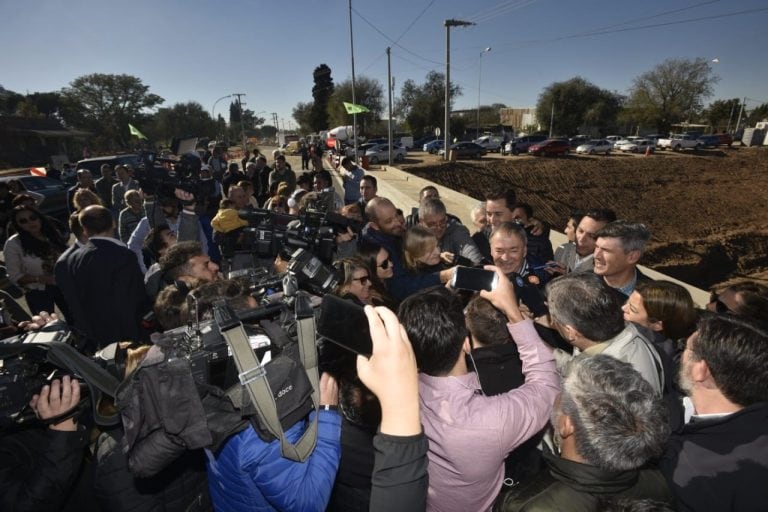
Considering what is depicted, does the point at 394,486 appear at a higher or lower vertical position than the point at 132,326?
higher

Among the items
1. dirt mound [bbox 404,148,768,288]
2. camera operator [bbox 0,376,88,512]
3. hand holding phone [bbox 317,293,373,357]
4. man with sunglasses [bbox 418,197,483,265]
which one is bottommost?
dirt mound [bbox 404,148,768,288]

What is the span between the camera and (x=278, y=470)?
1318mm

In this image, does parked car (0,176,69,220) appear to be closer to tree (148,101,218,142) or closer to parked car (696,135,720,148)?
parked car (696,135,720,148)

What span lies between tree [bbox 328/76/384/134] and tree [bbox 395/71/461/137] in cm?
373

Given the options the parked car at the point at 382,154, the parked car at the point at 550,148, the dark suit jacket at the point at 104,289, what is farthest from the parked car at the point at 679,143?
the dark suit jacket at the point at 104,289

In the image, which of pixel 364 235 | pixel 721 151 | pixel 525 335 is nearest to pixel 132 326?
pixel 364 235

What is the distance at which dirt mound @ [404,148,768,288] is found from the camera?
53.3 feet

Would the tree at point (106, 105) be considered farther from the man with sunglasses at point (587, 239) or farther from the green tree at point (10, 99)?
the man with sunglasses at point (587, 239)

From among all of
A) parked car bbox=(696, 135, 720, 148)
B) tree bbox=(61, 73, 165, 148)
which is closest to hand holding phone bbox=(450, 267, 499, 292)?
parked car bbox=(696, 135, 720, 148)

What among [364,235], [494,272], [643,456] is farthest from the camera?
[364,235]

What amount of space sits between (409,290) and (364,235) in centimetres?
100

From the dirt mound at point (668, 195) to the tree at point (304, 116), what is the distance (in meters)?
45.3

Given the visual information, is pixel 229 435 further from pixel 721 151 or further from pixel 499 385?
pixel 721 151

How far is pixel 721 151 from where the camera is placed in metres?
37.3
